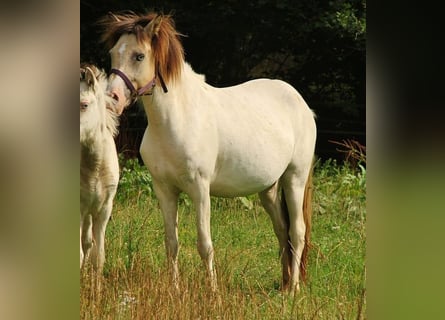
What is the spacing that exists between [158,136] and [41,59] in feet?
6.08

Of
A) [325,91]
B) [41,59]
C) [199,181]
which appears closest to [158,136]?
[199,181]

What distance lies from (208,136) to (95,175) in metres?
0.67

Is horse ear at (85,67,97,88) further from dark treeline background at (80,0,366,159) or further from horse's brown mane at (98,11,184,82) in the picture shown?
horse's brown mane at (98,11,184,82)

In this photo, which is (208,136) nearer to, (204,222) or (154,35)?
(204,222)

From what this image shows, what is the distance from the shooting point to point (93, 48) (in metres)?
2.64

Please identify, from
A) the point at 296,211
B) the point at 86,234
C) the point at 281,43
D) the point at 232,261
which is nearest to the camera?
the point at 281,43

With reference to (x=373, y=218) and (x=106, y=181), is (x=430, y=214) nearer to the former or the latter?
(x=373, y=218)

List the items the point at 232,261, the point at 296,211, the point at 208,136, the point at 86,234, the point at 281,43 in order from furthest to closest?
1. the point at 86,234
2. the point at 296,211
3. the point at 208,136
4. the point at 232,261
5. the point at 281,43

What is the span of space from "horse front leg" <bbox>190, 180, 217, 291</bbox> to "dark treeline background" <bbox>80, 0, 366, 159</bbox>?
501 millimetres

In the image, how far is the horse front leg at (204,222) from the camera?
279 cm

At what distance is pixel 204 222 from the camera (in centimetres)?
284

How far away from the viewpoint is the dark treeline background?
2.52 meters

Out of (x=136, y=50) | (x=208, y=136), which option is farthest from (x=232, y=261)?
(x=136, y=50)

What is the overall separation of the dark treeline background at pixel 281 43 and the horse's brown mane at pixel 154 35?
3cm
